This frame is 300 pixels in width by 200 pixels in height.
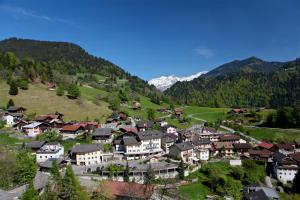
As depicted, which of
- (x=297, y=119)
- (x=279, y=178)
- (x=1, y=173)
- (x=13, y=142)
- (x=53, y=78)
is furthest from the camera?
(x=53, y=78)

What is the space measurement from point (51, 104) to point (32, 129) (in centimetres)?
2786

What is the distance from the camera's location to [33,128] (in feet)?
247

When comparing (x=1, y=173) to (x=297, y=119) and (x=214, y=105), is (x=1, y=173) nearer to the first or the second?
(x=297, y=119)

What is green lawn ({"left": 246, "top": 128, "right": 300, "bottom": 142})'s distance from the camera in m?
93.0

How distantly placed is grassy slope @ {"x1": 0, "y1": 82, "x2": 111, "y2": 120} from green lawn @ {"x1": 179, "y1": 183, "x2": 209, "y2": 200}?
47275 millimetres

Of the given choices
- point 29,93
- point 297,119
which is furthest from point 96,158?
point 297,119

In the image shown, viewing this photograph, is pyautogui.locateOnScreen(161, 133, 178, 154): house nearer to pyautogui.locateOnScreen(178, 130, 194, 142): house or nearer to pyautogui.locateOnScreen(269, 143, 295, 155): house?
pyautogui.locateOnScreen(178, 130, 194, 142): house

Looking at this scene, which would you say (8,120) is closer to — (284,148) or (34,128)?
(34,128)

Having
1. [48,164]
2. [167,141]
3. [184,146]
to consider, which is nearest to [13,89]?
[48,164]

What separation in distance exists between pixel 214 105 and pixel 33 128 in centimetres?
11818

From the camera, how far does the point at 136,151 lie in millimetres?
70312

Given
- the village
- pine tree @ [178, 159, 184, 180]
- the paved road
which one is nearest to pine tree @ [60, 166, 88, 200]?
the village

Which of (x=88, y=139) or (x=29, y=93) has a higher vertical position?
(x=29, y=93)

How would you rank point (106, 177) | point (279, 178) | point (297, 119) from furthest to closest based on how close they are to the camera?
1. point (297, 119)
2. point (279, 178)
3. point (106, 177)
